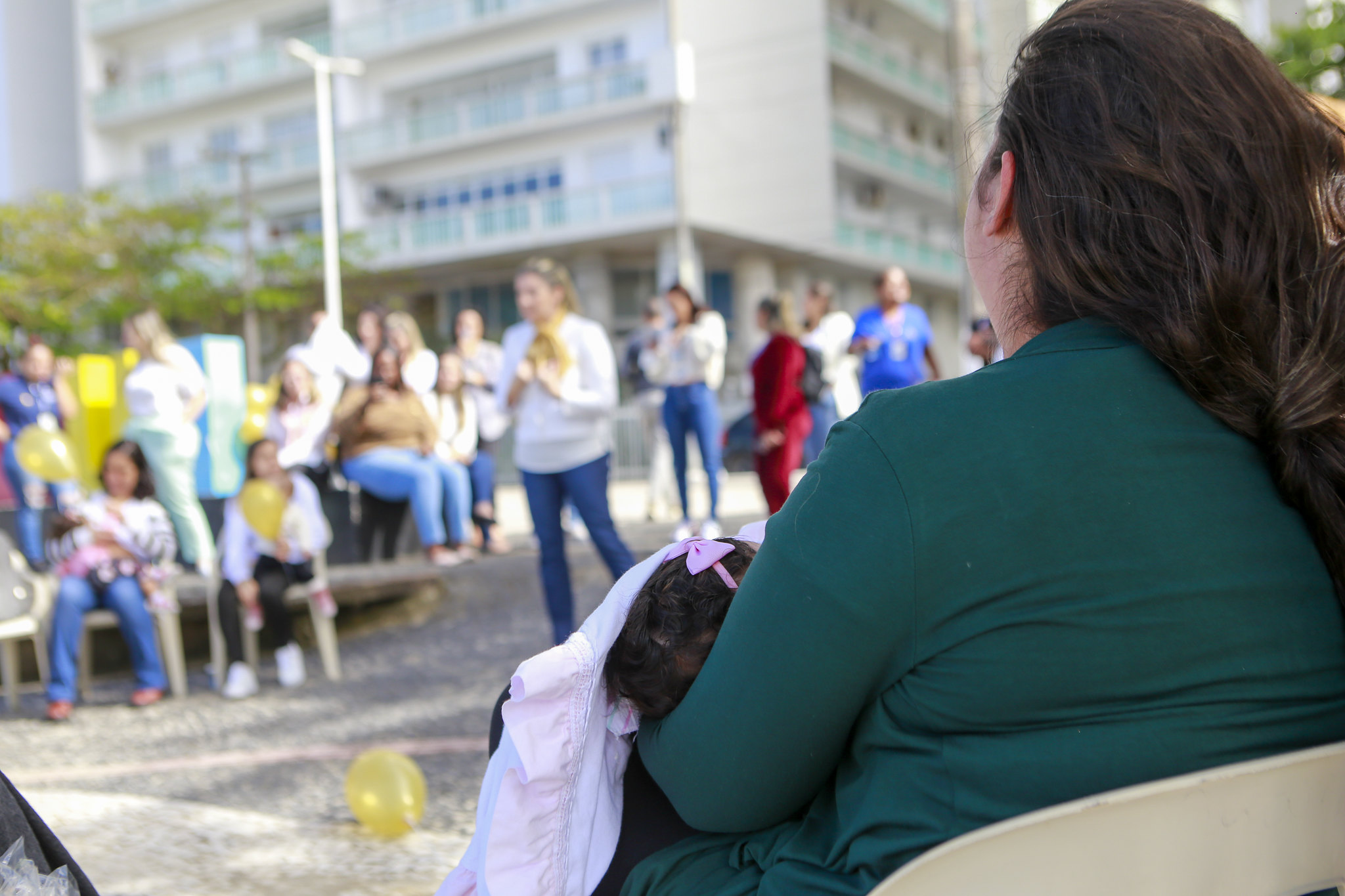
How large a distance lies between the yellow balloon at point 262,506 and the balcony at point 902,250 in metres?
23.3

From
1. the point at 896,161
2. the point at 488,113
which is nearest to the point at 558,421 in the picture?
the point at 488,113

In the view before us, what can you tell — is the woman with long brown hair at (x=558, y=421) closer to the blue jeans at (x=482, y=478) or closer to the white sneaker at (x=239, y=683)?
the white sneaker at (x=239, y=683)

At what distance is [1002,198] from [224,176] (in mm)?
33394

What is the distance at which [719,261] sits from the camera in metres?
28.2

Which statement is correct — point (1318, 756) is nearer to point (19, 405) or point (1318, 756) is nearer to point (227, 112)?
point (19, 405)

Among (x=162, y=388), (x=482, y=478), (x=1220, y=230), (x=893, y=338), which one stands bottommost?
(x=482, y=478)

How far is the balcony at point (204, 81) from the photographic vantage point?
3030cm

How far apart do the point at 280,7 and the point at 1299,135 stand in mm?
34549

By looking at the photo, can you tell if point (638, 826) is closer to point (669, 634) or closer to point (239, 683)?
point (669, 634)

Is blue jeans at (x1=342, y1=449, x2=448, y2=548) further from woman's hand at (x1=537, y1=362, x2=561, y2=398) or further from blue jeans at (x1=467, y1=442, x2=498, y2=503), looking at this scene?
woman's hand at (x1=537, y1=362, x2=561, y2=398)

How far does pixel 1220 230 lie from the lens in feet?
3.48

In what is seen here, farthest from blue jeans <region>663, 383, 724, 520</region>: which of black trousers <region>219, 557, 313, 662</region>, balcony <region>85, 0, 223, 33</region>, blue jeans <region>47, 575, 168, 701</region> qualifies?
balcony <region>85, 0, 223, 33</region>

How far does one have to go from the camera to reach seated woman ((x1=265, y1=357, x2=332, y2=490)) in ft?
24.8

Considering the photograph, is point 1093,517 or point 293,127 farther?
point 293,127
